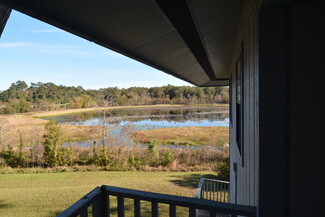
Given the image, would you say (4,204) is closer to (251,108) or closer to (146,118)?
(251,108)

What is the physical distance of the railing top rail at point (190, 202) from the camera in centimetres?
127

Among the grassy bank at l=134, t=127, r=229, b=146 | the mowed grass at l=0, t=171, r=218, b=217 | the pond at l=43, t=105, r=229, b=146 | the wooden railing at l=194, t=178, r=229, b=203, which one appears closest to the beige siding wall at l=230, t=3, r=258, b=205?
the wooden railing at l=194, t=178, r=229, b=203

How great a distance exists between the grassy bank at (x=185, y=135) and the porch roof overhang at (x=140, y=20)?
17.1 metres

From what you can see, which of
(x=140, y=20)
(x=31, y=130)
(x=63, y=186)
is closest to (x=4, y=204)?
(x=63, y=186)

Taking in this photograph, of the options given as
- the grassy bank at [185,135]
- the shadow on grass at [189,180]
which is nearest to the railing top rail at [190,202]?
the shadow on grass at [189,180]

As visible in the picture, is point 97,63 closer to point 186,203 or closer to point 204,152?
point 204,152

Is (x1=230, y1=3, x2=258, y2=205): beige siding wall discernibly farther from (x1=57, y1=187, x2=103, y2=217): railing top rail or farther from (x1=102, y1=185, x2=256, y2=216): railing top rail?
(x1=57, y1=187, x2=103, y2=217): railing top rail

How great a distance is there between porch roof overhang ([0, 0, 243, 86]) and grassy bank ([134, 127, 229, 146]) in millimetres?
17070

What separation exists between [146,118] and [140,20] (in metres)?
24.4

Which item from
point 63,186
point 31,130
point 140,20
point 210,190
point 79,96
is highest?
point 79,96

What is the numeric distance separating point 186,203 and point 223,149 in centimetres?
1528

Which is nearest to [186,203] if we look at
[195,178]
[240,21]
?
[240,21]

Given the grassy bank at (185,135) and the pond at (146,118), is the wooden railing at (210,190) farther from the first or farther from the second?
the pond at (146,118)

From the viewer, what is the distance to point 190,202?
1.38 metres
